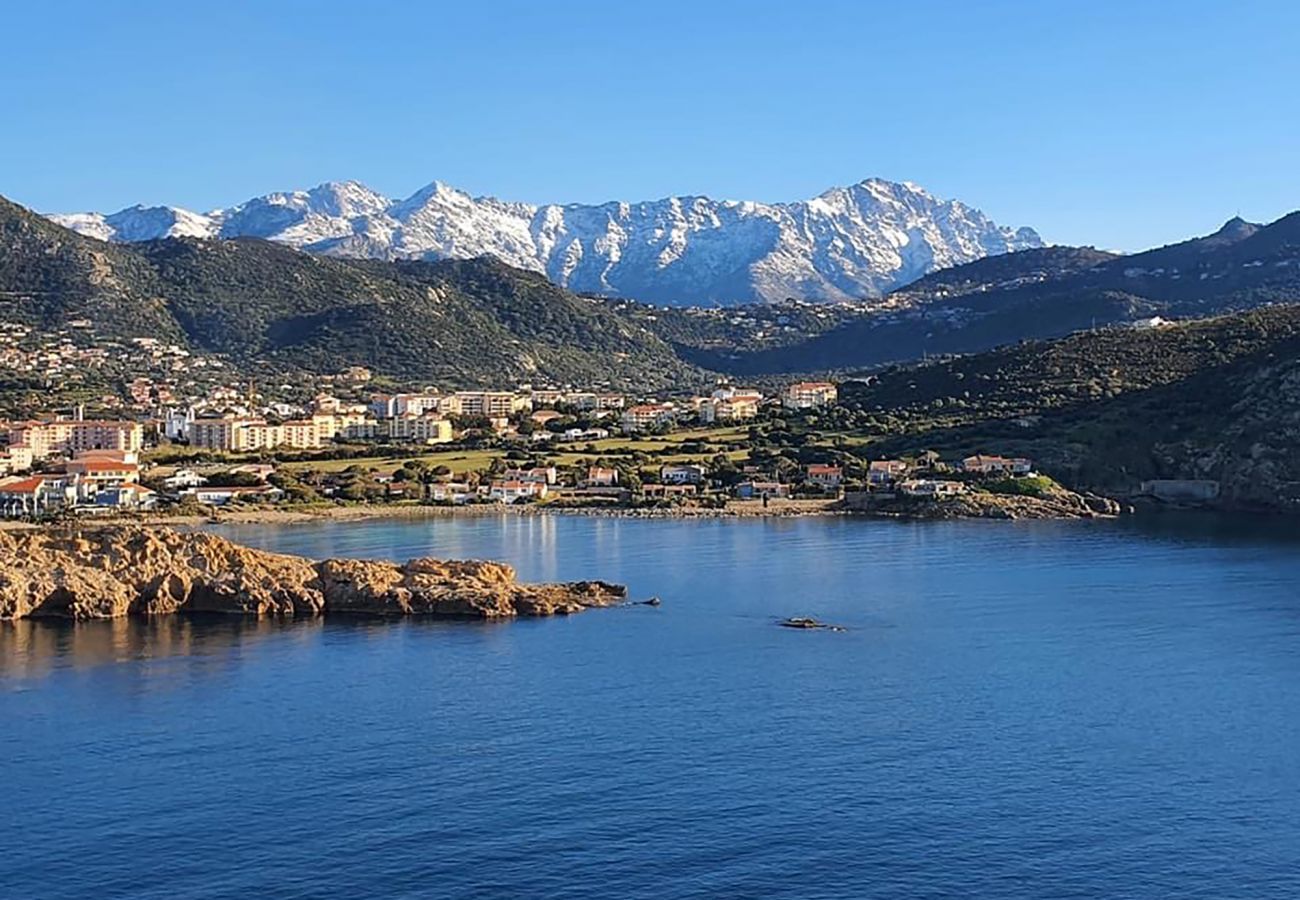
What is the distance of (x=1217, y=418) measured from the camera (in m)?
81.8

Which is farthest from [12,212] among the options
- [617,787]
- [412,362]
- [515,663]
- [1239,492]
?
[617,787]

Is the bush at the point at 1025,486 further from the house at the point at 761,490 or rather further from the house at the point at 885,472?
the house at the point at 761,490

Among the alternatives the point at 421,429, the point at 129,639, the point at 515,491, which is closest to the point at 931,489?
the point at 515,491

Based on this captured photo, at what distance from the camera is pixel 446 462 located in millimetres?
94188

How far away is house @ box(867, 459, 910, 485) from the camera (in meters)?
81.2

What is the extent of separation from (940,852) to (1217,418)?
62.2 meters

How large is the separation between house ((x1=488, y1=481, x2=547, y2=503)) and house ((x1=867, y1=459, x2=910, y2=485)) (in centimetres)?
1613

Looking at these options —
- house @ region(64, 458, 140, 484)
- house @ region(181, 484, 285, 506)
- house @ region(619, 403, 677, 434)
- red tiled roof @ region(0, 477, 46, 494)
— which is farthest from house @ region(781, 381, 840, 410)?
red tiled roof @ region(0, 477, 46, 494)

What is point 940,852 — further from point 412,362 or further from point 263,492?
point 412,362

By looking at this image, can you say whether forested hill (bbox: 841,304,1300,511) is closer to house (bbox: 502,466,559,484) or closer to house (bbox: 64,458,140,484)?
house (bbox: 502,466,559,484)

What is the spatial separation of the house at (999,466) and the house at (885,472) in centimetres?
314

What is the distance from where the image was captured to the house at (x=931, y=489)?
256 feet

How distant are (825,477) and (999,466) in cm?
851

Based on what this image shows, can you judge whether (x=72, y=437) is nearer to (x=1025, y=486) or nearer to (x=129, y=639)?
(x=1025, y=486)
